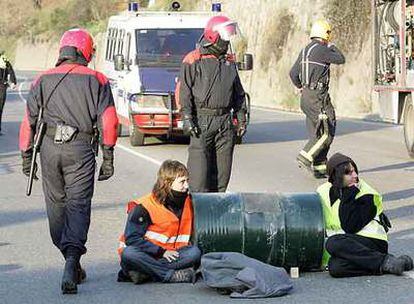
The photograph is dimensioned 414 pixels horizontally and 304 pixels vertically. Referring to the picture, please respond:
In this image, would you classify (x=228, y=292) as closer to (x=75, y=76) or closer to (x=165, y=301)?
(x=165, y=301)

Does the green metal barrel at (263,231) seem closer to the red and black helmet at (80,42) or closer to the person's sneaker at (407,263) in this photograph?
the person's sneaker at (407,263)

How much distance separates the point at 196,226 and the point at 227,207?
0.96 feet

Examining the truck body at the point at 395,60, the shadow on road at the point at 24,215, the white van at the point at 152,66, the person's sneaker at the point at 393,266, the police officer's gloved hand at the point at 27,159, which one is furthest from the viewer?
the white van at the point at 152,66

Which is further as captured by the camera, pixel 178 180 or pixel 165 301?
pixel 178 180

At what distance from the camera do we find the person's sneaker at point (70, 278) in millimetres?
7371

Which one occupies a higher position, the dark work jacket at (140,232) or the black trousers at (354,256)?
the dark work jacket at (140,232)

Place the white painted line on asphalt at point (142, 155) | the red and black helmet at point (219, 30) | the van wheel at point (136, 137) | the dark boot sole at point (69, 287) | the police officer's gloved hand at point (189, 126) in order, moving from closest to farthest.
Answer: the dark boot sole at point (69, 287), the red and black helmet at point (219, 30), the police officer's gloved hand at point (189, 126), the white painted line on asphalt at point (142, 155), the van wheel at point (136, 137)

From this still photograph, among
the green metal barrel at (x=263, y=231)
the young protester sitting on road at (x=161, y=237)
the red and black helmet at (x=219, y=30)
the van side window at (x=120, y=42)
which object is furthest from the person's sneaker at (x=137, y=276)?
the van side window at (x=120, y=42)

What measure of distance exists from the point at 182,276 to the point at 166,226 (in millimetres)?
396

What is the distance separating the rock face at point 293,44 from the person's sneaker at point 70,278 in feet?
74.4

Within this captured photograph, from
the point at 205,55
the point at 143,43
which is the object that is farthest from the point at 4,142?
the point at 205,55

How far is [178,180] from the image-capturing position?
7742 millimetres

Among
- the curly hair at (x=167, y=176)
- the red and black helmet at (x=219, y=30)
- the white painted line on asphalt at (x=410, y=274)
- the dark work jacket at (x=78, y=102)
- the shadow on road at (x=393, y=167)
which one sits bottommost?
the shadow on road at (x=393, y=167)

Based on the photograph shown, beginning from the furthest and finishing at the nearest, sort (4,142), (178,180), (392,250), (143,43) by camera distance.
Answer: (4,142), (143,43), (392,250), (178,180)
